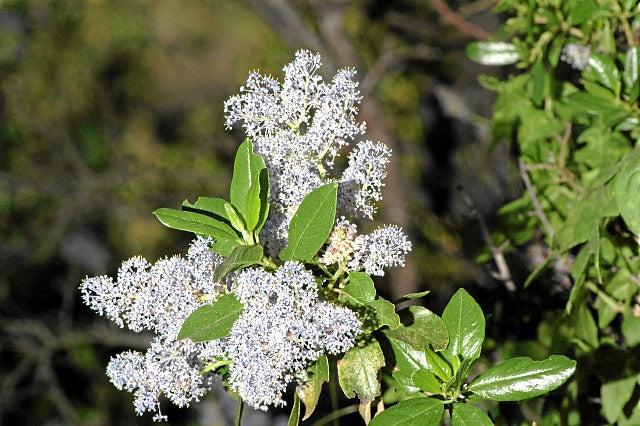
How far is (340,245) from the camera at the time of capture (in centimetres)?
71

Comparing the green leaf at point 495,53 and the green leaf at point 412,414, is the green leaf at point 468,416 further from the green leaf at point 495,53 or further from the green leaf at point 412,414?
the green leaf at point 495,53

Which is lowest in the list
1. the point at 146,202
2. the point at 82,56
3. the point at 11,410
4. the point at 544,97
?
the point at 544,97

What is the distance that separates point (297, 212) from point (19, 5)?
10.3 ft

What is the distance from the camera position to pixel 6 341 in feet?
9.70

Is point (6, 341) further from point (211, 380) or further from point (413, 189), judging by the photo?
point (211, 380)

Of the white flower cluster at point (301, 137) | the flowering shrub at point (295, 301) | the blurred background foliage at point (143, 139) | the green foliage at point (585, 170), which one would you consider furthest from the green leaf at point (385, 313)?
the blurred background foliage at point (143, 139)

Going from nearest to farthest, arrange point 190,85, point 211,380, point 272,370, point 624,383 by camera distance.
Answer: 1. point 272,370
2. point 211,380
3. point 624,383
4. point 190,85

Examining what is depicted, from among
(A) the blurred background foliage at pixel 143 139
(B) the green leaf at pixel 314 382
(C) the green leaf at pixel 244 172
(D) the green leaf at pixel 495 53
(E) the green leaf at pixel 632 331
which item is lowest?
(B) the green leaf at pixel 314 382

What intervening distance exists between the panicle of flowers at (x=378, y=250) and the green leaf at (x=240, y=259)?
0.10 m

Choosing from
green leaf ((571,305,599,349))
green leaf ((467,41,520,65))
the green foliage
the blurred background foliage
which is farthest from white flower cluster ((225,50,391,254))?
the blurred background foliage

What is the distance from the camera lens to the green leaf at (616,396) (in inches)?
38.5

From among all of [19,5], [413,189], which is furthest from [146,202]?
[413,189]

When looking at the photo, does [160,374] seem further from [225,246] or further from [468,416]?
[468,416]

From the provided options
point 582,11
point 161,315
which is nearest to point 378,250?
point 161,315
